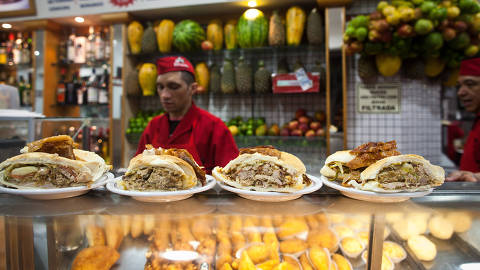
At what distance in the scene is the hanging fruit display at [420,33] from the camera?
2.96 metres

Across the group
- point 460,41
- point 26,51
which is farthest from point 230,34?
point 26,51

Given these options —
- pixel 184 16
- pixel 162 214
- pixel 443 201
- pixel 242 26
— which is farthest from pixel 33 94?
pixel 443 201

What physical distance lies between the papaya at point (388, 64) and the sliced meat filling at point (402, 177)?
2759 millimetres

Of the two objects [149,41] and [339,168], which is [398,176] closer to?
[339,168]

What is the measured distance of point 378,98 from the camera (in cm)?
374

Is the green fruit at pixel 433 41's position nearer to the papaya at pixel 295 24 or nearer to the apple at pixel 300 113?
the papaya at pixel 295 24

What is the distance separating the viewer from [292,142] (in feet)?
12.3

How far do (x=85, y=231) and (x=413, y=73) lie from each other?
3.69 metres

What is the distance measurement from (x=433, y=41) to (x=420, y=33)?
0.53 feet

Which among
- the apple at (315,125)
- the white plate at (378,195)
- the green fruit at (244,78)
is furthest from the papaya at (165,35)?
the white plate at (378,195)

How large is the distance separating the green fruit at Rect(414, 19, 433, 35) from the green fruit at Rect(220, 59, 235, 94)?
6.78ft

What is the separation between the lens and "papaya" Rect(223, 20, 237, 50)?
381cm

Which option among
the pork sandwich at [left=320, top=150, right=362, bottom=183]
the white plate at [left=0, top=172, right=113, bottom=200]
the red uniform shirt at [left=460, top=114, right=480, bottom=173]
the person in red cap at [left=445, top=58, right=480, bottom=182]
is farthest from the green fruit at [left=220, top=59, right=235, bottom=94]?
the white plate at [left=0, top=172, right=113, bottom=200]

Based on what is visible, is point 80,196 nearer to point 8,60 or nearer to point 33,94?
point 33,94
